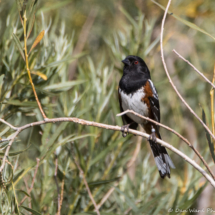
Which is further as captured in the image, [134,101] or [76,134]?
[134,101]

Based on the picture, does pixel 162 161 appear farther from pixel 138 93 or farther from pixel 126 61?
pixel 126 61

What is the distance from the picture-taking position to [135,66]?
2.68m

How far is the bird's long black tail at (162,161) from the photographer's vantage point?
232 cm

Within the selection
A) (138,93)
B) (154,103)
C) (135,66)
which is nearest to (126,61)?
(135,66)

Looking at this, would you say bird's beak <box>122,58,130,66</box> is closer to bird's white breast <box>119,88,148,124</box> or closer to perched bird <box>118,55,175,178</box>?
perched bird <box>118,55,175,178</box>

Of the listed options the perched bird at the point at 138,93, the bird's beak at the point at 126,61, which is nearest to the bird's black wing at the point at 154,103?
the perched bird at the point at 138,93

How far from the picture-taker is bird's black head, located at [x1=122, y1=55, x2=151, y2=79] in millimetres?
2640

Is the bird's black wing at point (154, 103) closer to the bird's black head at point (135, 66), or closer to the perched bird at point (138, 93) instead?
the perched bird at point (138, 93)

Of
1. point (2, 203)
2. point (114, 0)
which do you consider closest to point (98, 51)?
point (114, 0)

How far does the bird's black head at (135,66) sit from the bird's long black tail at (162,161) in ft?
2.00

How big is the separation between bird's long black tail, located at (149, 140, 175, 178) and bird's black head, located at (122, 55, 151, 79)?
2.00ft

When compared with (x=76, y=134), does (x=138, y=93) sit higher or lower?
higher

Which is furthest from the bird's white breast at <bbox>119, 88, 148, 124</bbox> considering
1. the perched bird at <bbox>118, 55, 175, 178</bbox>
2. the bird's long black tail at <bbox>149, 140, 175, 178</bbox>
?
the bird's long black tail at <bbox>149, 140, 175, 178</bbox>

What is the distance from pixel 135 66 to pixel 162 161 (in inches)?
31.5
